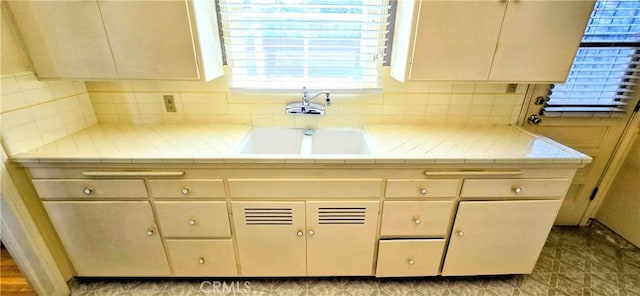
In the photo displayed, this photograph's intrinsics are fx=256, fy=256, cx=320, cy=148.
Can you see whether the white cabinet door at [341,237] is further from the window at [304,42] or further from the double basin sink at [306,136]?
the window at [304,42]

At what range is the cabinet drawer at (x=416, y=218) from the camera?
1412 millimetres

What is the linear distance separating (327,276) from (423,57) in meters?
1.44

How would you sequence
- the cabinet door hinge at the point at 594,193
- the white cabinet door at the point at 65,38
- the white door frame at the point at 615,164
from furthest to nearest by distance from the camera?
the cabinet door hinge at the point at 594,193 < the white door frame at the point at 615,164 < the white cabinet door at the point at 65,38

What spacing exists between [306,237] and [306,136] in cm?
65

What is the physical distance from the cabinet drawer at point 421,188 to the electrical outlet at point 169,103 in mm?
1476

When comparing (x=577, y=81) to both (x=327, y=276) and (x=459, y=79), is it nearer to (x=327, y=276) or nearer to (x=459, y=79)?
(x=459, y=79)

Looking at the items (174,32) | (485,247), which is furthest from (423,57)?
(174,32)

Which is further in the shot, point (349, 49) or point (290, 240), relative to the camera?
point (349, 49)

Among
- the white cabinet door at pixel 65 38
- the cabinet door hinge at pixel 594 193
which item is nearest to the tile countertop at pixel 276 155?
the white cabinet door at pixel 65 38

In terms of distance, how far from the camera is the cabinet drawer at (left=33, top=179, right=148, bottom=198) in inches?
52.0

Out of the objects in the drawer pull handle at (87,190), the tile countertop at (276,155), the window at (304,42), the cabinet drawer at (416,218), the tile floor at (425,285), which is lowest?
the tile floor at (425,285)

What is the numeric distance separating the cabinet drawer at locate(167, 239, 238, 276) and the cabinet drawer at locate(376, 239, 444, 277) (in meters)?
0.91

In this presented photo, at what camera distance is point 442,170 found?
133 cm

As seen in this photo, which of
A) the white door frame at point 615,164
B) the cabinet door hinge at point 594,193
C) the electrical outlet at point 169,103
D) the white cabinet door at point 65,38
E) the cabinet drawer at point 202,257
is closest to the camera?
the white cabinet door at point 65,38
